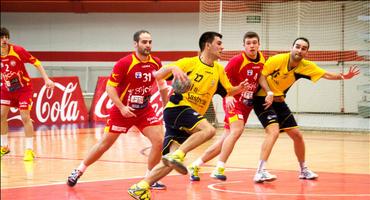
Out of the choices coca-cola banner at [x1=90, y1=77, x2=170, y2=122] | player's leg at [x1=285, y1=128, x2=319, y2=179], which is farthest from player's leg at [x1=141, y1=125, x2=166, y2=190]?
coca-cola banner at [x1=90, y1=77, x2=170, y2=122]

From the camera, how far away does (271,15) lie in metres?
25.6

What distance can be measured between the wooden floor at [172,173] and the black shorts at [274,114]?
2.87 ft

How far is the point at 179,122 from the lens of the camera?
9.41m

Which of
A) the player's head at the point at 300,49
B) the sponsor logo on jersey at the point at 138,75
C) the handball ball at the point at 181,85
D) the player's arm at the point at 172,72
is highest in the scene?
the player's head at the point at 300,49

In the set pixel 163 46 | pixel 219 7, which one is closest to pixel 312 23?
pixel 219 7

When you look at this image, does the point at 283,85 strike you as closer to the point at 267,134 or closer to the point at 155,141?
the point at 267,134

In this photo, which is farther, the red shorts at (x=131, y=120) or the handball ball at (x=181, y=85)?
the red shorts at (x=131, y=120)

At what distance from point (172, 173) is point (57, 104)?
35.0 ft

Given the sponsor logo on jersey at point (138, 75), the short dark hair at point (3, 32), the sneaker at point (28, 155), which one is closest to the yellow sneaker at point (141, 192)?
the sponsor logo on jersey at point (138, 75)

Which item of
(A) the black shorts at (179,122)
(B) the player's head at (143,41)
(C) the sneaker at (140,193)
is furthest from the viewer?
(B) the player's head at (143,41)

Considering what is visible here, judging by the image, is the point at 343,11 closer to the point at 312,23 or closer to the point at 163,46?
the point at 312,23

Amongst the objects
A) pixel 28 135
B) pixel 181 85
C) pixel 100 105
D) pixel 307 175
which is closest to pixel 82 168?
pixel 181 85

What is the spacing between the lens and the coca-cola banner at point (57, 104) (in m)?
21.7

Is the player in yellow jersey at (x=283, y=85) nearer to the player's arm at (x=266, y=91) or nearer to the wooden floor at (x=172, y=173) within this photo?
the player's arm at (x=266, y=91)
